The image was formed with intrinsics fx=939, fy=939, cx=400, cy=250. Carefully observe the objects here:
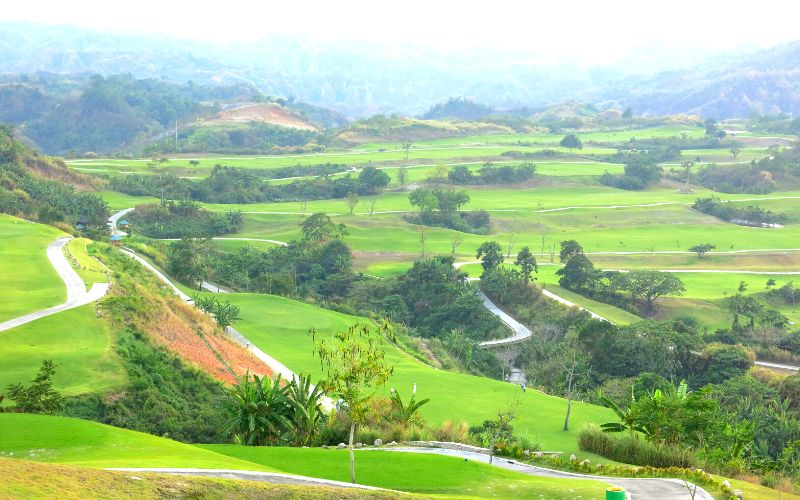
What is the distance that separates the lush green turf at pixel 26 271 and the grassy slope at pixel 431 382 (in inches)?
471

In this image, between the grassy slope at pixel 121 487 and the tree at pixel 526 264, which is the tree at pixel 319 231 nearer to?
the tree at pixel 526 264

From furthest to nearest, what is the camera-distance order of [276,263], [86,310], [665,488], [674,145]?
1. [674,145]
2. [276,263]
3. [86,310]
4. [665,488]

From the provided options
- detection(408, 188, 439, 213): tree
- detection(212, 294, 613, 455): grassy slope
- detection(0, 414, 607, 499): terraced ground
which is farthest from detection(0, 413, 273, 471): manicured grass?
detection(408, 188, 439, 213): tree

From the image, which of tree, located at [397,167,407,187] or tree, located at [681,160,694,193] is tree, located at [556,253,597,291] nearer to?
tree, located at [397,167,407,187]

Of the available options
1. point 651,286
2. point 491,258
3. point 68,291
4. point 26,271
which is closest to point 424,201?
point 491,258

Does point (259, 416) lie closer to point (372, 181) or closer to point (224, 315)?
point (224, 315)

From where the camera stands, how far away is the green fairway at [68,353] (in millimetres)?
33750

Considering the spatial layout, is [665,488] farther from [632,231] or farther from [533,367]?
[632,231]

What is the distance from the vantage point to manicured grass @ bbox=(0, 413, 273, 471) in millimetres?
21562

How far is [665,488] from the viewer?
22.7 m

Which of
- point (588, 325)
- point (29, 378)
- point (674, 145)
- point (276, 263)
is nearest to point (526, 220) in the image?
point (276, 263)

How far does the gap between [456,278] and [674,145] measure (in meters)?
112

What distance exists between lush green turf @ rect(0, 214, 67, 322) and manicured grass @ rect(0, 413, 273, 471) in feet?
59.9

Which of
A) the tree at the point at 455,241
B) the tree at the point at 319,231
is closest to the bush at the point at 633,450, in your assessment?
the tree at the point at 319,231
